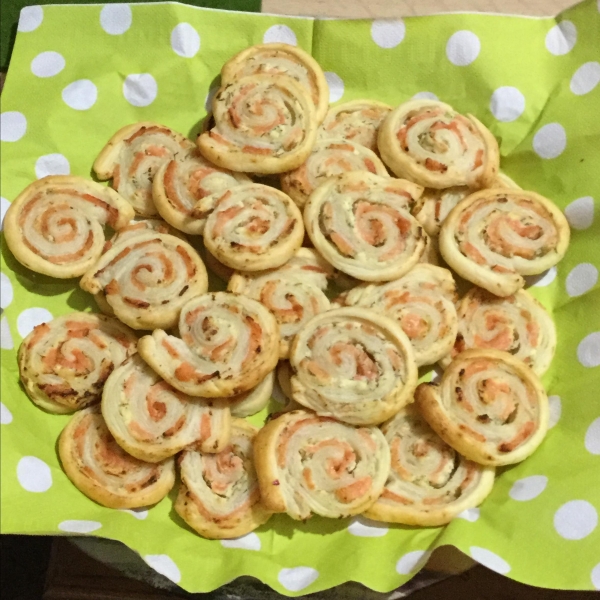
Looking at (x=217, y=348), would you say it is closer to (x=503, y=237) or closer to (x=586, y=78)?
(x=503, y=237)

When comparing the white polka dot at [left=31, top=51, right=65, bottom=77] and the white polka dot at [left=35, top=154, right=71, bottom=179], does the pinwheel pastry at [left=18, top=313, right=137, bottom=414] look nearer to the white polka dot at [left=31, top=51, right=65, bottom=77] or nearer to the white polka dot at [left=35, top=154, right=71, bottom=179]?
A: the white polka dot at [left=35, top=154, right=71, bottom=179]

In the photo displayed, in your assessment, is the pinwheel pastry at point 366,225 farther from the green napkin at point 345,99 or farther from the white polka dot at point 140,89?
the white polka dot at point 140,89

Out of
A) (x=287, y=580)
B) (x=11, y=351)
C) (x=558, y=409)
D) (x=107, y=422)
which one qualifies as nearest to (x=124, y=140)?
(x=11, y=351)

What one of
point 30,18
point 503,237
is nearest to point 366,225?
point 503,237

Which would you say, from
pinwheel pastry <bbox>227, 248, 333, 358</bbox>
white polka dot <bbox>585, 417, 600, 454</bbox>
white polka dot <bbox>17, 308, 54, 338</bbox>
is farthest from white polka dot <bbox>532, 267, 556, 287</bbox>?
white polka dot <bbox>17, 308, 54, 338</bbox>

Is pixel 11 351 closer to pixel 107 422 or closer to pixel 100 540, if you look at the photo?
pixel 107 422
